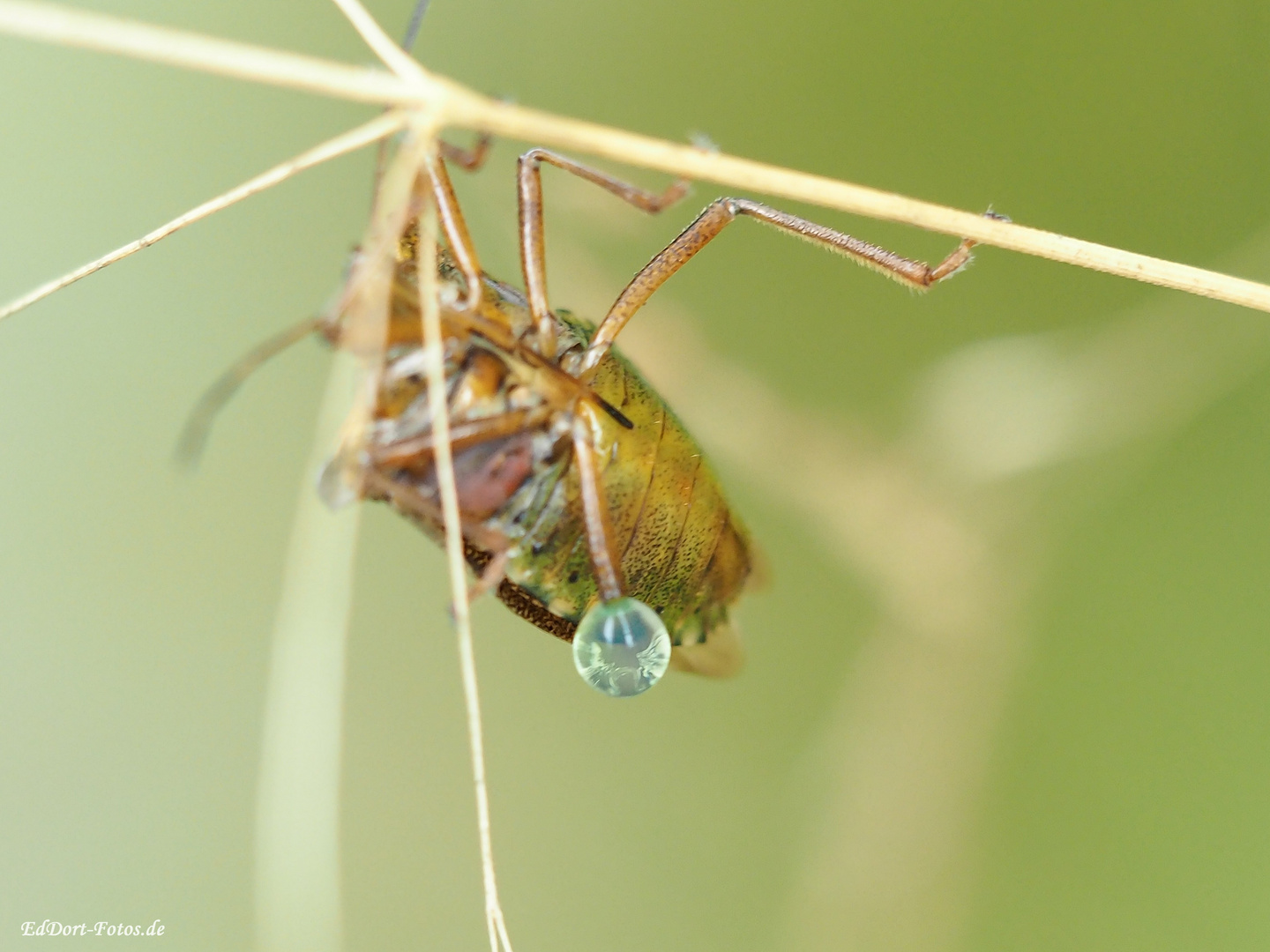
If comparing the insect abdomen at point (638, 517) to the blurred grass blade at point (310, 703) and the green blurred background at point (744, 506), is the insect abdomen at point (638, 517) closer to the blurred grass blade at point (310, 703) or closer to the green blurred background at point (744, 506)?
the blurred grass blade at point (310, 703)

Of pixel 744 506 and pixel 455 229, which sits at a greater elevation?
pixel 744 506

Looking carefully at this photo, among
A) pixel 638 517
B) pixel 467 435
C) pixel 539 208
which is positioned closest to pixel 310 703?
pixel 467 435

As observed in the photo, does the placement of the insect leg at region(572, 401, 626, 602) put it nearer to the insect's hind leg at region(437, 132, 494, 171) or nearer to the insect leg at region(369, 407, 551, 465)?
the insect leg at region(369, 407, 551, 465)

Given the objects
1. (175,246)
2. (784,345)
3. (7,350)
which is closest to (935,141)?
(784,345)

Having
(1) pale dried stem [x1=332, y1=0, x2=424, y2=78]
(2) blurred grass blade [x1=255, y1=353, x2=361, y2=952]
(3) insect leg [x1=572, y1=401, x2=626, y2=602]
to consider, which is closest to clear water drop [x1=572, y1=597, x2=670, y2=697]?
(3) insect leg [x1=572, y1=401, x2=626, y2=602]

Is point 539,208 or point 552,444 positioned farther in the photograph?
point 539,208

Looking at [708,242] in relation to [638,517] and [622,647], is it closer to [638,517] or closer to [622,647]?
[638,517]

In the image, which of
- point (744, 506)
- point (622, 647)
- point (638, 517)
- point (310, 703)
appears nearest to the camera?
point (622, 647)

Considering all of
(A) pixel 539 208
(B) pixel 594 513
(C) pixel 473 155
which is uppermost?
(C) pixel 473 155
